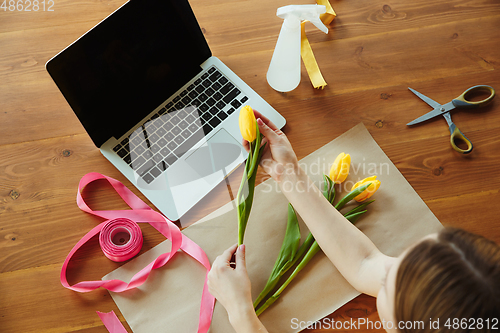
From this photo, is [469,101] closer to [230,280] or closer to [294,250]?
[294,250]

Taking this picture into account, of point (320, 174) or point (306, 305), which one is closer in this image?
point (306, 305)

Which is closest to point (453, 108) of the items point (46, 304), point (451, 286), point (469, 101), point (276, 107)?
point (469, 101)

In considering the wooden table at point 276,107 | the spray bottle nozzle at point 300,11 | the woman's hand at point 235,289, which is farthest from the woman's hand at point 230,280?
the spray bottle nozzle at point 300,11

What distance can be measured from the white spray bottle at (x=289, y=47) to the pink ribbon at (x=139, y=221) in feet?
1.37

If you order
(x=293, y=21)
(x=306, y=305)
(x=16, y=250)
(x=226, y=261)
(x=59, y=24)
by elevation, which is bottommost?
(x=306, y=305)

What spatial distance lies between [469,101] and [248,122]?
0.60m

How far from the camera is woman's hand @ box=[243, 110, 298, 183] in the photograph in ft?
2.45

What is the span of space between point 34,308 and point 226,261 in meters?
0.38

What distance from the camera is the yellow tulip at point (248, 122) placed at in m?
0.66

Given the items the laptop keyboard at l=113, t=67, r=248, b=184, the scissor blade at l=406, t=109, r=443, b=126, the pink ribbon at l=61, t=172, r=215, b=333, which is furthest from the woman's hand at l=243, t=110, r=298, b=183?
the scissor blade at l=406, t=109, r=443, b=126

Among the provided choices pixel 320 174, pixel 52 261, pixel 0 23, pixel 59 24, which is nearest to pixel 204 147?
pixel 320 174

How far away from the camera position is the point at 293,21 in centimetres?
77

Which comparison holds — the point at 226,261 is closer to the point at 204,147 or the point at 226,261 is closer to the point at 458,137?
the point at 204,147

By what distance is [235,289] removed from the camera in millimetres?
678
